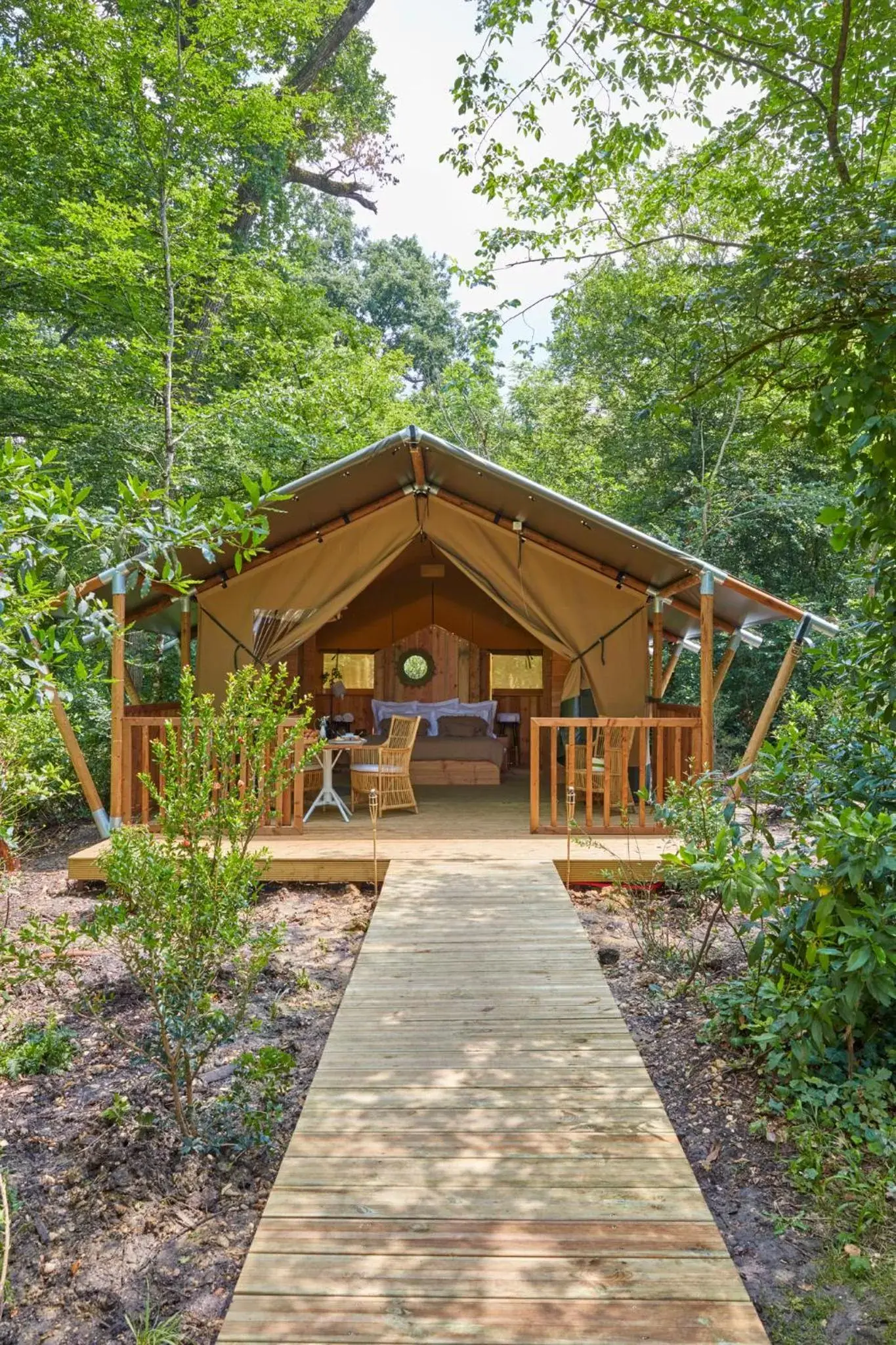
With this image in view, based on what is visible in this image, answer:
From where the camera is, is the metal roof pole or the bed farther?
the bed

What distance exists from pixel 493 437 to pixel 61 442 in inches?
436

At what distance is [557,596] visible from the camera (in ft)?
26.6

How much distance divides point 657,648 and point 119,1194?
7380 millimetres

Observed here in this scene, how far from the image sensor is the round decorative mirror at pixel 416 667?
1230 cm

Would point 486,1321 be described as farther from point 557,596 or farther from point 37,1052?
point 557,596

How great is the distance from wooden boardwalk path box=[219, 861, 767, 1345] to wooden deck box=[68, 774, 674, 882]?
1.98 metres

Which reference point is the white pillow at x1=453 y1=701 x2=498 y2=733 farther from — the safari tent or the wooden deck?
the wooden deck

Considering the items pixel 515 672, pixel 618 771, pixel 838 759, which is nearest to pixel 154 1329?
pixel 838 759

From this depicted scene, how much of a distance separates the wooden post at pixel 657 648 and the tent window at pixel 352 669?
434cm

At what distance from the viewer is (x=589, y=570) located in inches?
323

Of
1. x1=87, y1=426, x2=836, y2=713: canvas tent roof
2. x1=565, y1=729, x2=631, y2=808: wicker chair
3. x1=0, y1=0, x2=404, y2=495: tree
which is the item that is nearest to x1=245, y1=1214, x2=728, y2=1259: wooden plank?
x1=565, y1=729, x2=631, y2=808: wicker chair

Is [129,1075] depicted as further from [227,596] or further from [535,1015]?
[227,596]

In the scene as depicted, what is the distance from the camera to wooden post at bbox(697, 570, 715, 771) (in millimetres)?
6656

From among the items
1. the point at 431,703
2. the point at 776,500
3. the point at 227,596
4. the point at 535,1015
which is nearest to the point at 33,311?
the point at 227,596
